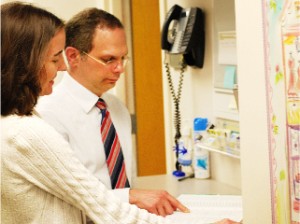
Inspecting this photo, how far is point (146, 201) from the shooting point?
1.54 metres

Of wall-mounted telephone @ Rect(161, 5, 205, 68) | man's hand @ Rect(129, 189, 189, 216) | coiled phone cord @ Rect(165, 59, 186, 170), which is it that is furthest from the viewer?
coiled phone cord @ Rect(165, 59, 186, 170)

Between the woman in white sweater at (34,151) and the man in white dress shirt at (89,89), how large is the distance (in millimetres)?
507

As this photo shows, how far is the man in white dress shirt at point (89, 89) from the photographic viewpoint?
5.59ft

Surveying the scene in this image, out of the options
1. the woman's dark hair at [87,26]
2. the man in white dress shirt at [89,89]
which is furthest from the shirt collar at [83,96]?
the woman's dark hair at [87,26]

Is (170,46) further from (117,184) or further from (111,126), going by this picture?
(117,184)

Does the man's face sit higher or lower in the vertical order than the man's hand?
higher

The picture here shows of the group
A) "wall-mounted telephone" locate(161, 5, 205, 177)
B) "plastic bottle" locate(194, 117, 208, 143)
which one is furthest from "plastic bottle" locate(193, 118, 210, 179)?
"wall-mounted telephone" locate(161, 5, 205, 177)

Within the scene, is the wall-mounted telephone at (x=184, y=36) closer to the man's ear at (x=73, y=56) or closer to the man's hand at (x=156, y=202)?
the man's ear at (x=73, y=56)

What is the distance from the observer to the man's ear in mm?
1815

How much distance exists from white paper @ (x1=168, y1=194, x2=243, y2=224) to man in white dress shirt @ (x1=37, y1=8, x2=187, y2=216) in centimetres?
34

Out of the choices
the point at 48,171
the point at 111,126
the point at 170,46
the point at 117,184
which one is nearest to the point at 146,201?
the point at 117,184

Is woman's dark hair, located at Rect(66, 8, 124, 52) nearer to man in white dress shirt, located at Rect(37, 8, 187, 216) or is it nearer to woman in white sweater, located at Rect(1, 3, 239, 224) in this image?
man in white dress shirt, located at Rect(37, 8, 187, 216)

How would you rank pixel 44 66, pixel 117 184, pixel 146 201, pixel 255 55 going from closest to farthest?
pixel 255 55
pixel 44 66
pixel 146 201
pixel 117 184

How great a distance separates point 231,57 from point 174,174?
2.14 feet
